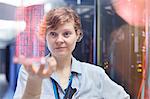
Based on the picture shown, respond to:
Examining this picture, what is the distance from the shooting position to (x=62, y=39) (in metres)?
0.99

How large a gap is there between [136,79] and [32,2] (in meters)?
0.64

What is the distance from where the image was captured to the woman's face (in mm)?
993

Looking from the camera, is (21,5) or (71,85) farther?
(21,5)

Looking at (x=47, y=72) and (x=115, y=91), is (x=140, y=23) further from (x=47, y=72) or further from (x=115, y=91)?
(x=47, y=72)

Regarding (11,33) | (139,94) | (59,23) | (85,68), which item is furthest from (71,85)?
(139,94)

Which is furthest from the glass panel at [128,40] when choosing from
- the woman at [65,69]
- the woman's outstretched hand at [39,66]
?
the woman's outstretched hand at [39,66]

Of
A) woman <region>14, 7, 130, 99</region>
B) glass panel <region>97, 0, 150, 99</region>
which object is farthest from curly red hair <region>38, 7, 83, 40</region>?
glass panel <region>97, 0, 150, 99</region>

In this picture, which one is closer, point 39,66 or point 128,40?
point 39,66

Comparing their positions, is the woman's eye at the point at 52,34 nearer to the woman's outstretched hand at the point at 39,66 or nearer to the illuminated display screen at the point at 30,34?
the illuminated display screen at the point at 30,34

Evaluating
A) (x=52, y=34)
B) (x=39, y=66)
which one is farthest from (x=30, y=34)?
(x=39, y=66)

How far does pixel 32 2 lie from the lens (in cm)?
116

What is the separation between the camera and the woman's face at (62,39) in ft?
3.26

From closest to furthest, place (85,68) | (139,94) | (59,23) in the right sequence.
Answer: (59,23)
(85,68)
(139,94)

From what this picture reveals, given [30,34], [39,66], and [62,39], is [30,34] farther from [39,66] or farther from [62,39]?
[39,66]
